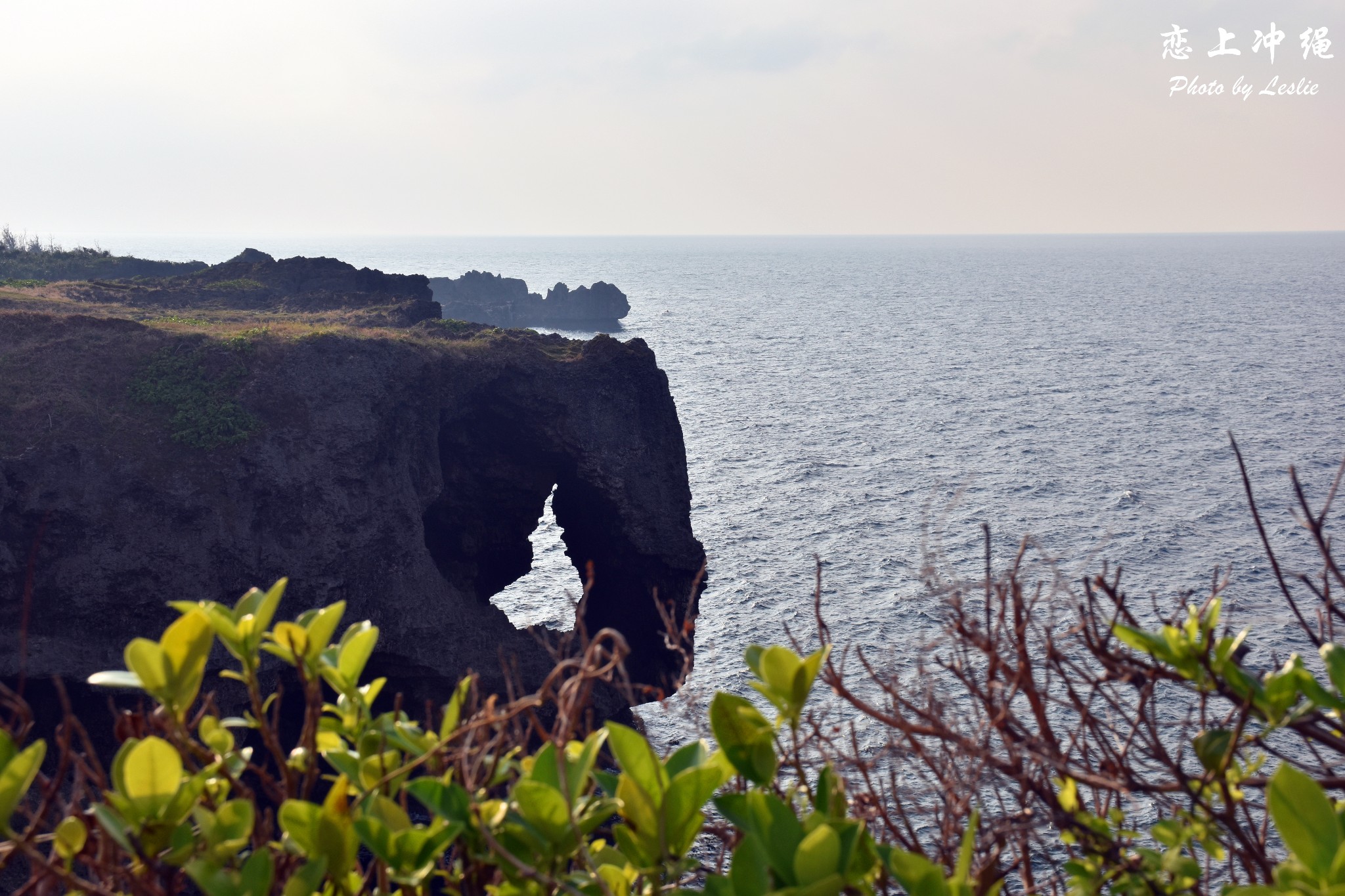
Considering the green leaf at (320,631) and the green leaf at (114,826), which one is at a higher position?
the green leaf at (320,631)

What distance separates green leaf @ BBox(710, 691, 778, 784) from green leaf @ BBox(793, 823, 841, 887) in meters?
0.39

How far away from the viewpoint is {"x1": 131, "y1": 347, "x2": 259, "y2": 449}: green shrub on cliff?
19766 millimetres

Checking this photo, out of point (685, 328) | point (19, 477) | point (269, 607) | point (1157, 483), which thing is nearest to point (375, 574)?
point (19, 477)

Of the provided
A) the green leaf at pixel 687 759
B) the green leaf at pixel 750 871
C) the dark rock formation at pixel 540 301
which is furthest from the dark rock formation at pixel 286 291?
the dark rock formation at pixel 540 301

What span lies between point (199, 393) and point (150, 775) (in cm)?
2058

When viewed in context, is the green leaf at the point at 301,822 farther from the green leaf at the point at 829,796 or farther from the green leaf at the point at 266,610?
the green leaf at the point at 829,796

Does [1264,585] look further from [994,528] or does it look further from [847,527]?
[847,527]

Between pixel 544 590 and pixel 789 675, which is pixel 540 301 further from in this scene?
pixel 789 675

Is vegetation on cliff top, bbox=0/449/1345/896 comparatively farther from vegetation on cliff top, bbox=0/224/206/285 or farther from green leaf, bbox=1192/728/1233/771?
vegetation on cliff top, bbox=0/224/206/285

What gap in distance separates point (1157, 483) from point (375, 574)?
4632 cm

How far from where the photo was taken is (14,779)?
2.21 m

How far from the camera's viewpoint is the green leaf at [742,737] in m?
2.57

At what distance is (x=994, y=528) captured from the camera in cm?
4434

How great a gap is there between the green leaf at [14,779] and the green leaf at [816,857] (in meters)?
1.84
